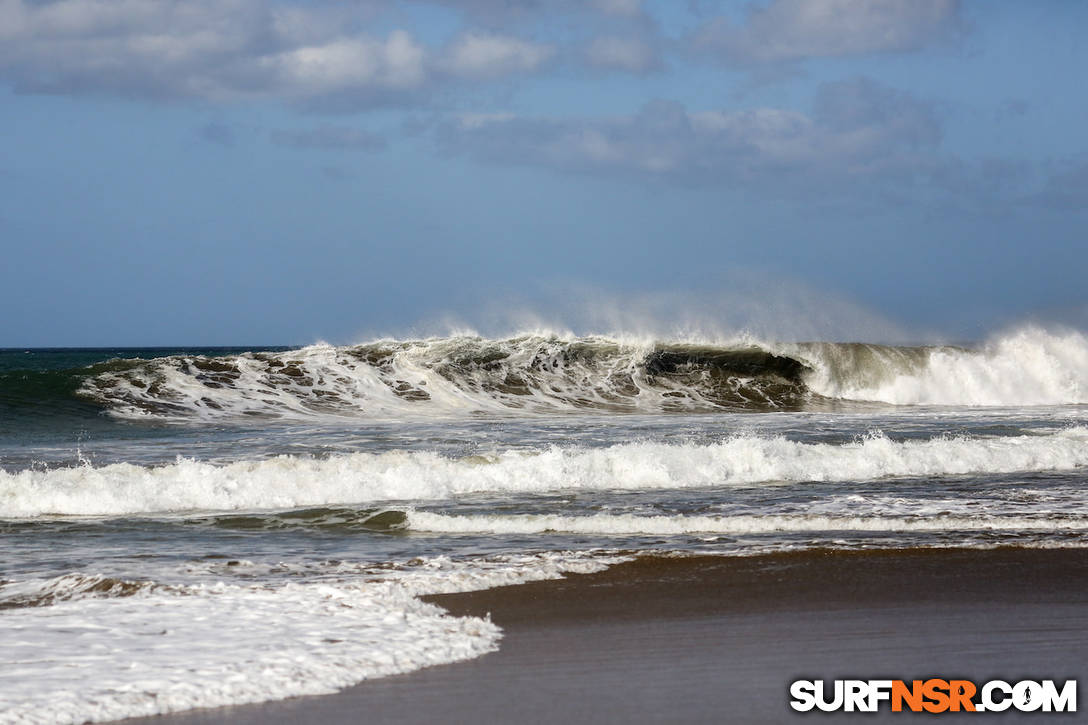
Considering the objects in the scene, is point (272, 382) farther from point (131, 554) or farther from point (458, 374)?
point (131, 554)

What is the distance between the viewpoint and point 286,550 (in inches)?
322

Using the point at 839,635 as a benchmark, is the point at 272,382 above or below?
above

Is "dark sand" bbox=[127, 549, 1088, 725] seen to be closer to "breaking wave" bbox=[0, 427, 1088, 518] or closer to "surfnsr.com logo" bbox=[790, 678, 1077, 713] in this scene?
"surfnsr.com logo" bbox=[790, 678, 1077, 713]

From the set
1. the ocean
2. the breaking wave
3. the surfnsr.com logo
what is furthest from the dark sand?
the breaking wave

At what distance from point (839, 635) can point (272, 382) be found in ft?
63.2

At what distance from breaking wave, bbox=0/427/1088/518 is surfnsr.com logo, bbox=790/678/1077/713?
23.2 feet

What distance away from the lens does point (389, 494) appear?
36.7 ft

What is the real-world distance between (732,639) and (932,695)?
3.88 ft

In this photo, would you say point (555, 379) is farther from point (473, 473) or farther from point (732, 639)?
point (732, 639)

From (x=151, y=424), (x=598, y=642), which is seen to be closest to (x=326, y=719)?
(x=598, y=642)

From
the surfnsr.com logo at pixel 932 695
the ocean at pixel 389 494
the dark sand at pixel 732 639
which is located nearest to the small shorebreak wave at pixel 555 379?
the ocean at pixel 389 494

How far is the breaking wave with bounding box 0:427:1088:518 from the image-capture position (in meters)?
10.6

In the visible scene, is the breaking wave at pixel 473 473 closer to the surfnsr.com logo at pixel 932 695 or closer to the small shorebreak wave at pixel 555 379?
the surfnsr.com logo at pixel 932 695

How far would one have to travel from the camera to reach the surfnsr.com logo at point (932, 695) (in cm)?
421
